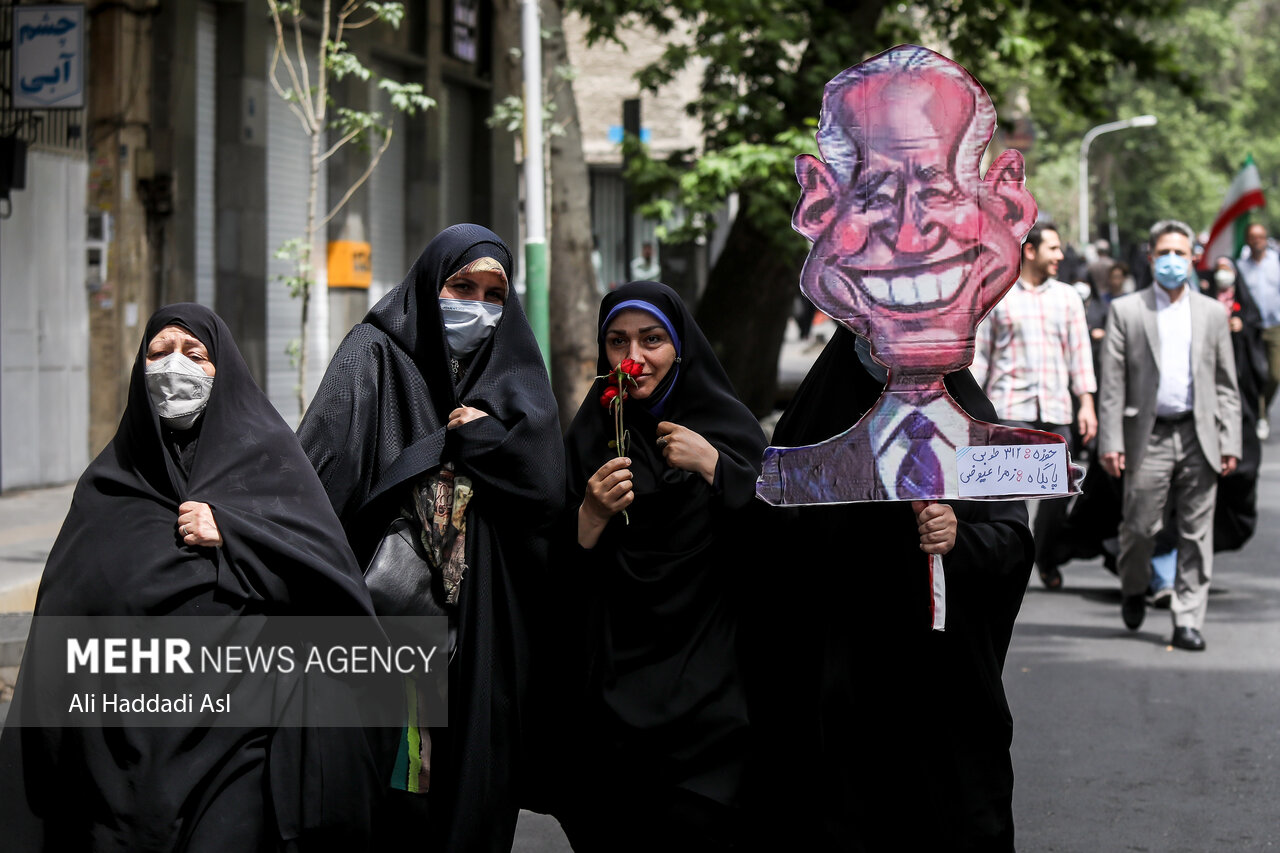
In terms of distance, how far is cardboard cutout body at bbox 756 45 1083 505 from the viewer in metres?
3.42

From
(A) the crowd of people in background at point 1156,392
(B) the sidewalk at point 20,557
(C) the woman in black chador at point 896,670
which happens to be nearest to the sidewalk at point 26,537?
(B) the sidewalk at point 20,557

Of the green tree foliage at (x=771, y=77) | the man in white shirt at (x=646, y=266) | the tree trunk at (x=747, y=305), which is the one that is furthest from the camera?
the man in white shirt at (x=646, y=266)

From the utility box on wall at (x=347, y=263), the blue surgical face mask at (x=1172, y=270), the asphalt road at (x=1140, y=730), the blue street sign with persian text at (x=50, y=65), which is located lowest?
the asphalt road at (x=1140, y=730)

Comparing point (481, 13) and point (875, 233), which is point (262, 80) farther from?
point (875, 233)

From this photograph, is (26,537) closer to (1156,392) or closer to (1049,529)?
(1049,529)

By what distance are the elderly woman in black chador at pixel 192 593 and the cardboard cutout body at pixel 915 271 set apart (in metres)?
0.98

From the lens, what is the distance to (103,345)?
12664mm

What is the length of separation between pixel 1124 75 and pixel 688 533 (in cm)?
5331

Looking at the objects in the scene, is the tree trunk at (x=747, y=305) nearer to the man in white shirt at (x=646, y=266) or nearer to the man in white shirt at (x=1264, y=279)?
the man in white shirt at (x=1264, y=279)

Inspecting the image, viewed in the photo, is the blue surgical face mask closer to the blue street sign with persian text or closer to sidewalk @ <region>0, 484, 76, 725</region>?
sidewalk @ <region>0, 484, 76, 725</region>

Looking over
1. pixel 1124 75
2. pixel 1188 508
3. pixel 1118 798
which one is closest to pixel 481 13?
pixel 1188 508

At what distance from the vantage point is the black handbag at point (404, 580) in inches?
142

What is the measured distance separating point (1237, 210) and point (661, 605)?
497 inches

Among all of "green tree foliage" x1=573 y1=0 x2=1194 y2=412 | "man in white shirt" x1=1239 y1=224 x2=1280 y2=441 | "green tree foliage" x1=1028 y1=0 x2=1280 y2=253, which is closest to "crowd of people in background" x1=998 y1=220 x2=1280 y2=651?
"green tree foliage" x1=573 y1=0 x2=1194 y2=412
